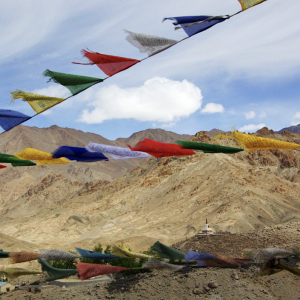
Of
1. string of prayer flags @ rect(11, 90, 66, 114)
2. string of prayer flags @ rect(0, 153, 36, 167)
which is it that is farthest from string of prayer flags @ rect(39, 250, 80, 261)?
string of prayer flags @ rect(11, 90, 66, 114)

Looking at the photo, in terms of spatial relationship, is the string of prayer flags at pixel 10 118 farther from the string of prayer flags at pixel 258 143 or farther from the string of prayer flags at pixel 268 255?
the string of prayer flags at pixel 268 255

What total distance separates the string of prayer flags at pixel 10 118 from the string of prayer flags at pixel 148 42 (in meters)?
2.41

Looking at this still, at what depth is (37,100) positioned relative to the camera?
21.0ft

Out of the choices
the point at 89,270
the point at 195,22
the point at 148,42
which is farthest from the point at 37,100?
the point at 89,270

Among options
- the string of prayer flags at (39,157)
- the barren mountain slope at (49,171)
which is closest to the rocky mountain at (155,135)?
the barren mountain slope at (49,171)

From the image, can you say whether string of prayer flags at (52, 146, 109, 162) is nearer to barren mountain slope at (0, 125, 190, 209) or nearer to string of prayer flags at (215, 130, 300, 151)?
string of prayer flags at (215, 130, 300, 151)

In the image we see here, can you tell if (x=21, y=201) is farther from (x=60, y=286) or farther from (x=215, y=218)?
(x=60, y=286)

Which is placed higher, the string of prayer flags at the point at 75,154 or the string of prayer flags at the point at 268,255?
the string of prayer flags at the point at 75,154

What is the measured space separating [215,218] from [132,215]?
13.1m

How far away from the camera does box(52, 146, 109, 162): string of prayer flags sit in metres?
6.80

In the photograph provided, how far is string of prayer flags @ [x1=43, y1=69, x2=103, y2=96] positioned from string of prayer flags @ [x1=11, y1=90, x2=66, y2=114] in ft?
0.91

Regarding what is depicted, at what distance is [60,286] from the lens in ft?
43.8

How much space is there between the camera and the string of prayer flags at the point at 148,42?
224 inches

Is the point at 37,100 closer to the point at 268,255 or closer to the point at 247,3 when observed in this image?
the point at 247,3
